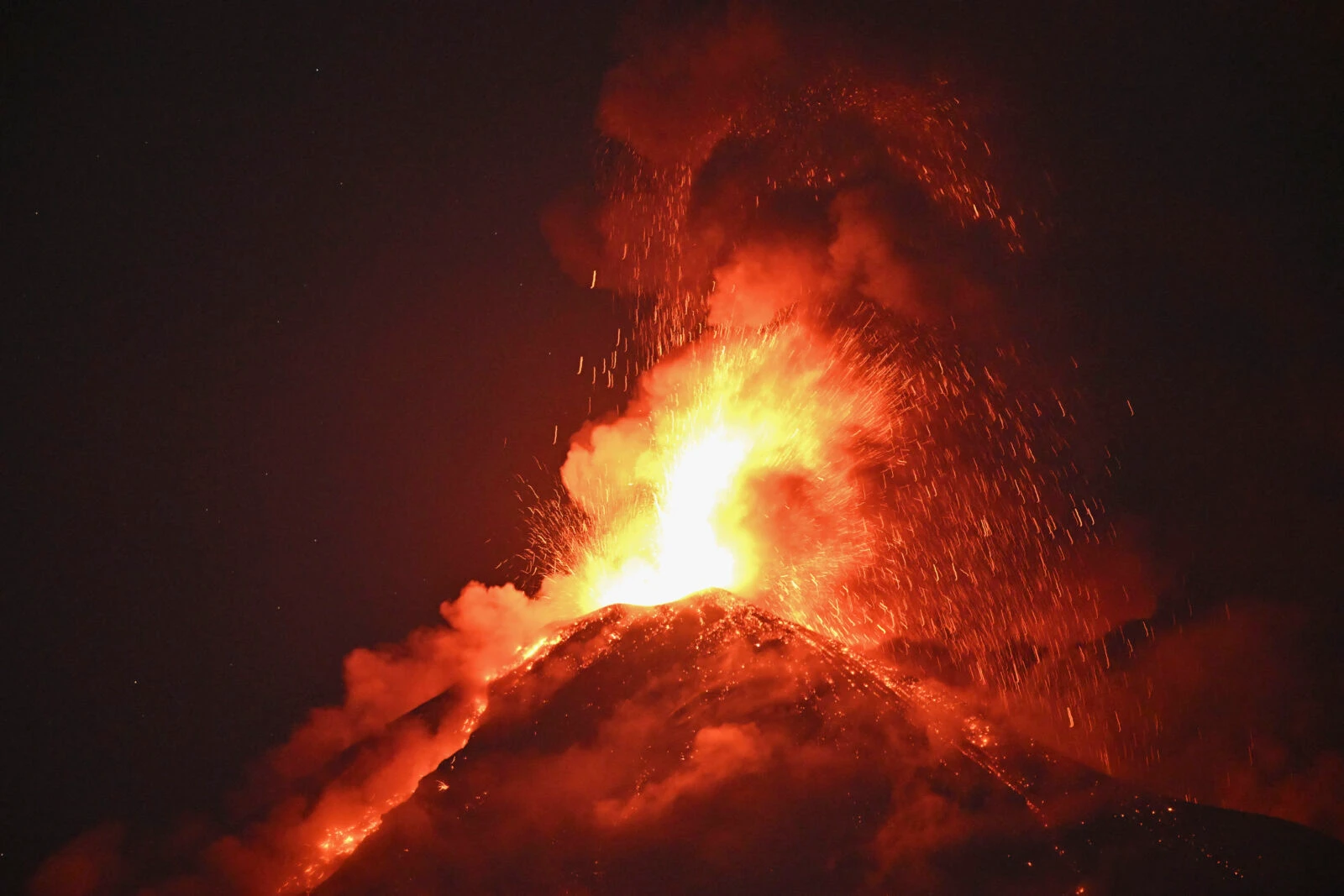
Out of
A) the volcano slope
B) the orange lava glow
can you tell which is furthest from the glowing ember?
the volcano slope

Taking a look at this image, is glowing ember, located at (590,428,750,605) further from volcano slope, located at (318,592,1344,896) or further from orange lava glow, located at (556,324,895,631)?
volcano slope, located at (318,592,1344,896)

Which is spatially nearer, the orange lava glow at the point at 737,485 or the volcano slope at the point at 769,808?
the volcano slope at the point at 769,808

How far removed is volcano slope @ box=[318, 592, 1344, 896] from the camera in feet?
26.5

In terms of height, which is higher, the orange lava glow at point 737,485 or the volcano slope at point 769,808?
the orange lava glow at point 737,485

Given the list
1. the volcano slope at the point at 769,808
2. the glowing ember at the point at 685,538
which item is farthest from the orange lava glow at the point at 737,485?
the volcano slope at the point at 769,808

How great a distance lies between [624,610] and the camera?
11.5 meters

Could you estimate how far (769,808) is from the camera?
8.49m

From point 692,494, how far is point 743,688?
10.5ft

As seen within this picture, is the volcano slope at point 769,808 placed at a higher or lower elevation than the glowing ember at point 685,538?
lower

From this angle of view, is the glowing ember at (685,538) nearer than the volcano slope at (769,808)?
No

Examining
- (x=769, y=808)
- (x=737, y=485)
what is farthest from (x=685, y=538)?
(x=769, y=808)

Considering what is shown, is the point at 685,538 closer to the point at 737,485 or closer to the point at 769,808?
the point at 737,485

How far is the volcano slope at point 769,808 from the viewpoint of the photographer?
8.06 m

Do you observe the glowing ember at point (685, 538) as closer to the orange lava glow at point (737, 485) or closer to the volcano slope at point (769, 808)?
the orange lava glow at point (737, 485)
